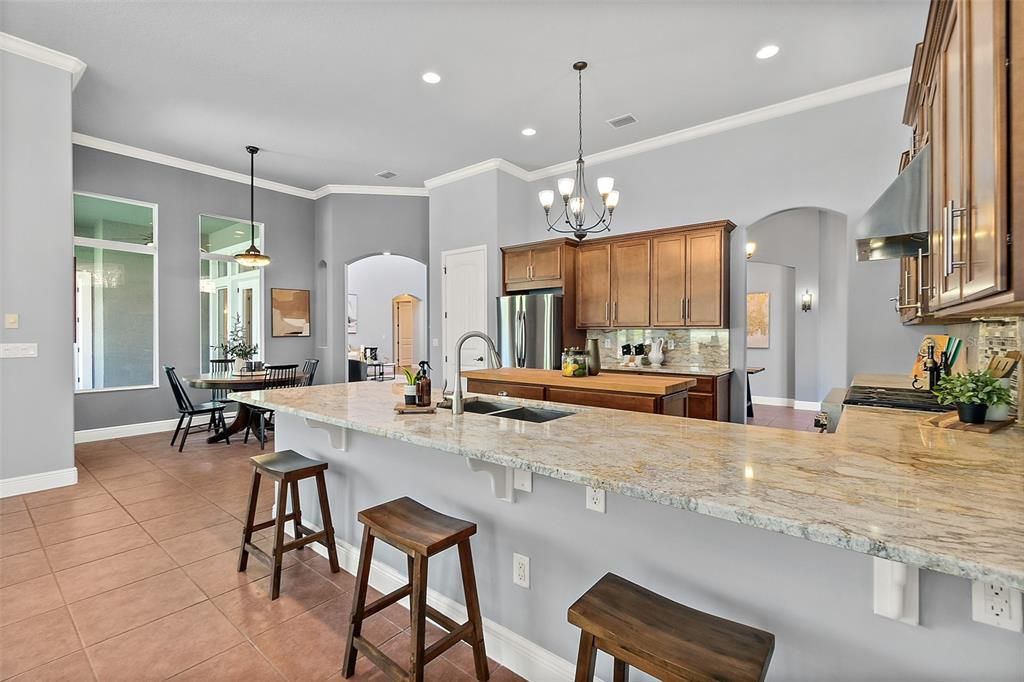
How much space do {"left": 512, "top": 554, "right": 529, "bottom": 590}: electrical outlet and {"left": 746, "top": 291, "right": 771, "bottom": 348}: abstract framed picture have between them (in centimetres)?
824

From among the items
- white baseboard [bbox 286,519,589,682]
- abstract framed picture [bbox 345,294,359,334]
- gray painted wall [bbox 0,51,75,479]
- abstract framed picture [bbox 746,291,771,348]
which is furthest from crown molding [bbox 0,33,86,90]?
abstract framed picture [bbox 746,291,771,348]

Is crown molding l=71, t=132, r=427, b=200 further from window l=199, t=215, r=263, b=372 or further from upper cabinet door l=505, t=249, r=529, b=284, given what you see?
upper cabinet door l=505, t=249, r=529, b=284

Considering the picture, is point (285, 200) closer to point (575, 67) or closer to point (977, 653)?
point (575, 67)

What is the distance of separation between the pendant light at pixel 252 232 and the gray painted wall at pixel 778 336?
7.84 metres

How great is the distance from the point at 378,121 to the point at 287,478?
12.0 feet

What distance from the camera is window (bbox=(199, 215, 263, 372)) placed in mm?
6297

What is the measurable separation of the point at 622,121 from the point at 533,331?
2307mm

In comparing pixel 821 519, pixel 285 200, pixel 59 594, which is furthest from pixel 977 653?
pixel 285 200

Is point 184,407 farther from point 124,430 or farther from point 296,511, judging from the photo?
point 296,511

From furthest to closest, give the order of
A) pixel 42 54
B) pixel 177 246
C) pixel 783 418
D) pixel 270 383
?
pixel 783 418 → pixel 177 246 → pixel 270 383 → pixel 42 54

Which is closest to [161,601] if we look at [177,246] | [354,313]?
[177,246]

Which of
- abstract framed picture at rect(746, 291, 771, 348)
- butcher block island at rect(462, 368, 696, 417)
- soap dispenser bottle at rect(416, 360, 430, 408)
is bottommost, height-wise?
butcher block island at rect(462, 368, 696, 417)

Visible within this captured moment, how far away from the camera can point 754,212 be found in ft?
15.1

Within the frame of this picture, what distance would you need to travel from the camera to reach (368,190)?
22.6 ft
